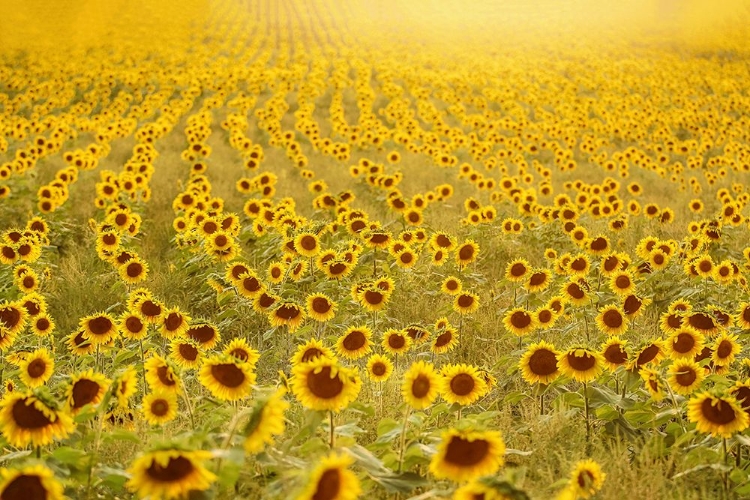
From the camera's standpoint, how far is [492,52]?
119ft

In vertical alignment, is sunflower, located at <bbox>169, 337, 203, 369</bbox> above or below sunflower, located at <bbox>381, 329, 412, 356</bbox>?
above

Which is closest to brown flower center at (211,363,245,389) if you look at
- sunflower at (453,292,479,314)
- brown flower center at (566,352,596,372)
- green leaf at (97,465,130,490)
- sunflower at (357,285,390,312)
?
green leaf at (97,465,130,490)

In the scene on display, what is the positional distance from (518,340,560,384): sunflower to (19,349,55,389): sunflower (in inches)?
102

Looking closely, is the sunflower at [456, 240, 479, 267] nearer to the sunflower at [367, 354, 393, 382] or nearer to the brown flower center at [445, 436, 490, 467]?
the sunflower at [367, 354, 393, 382]

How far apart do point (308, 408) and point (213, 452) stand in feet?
1.69

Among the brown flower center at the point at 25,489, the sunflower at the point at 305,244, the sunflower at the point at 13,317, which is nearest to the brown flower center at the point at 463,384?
the brown flower center at the point at 25,489

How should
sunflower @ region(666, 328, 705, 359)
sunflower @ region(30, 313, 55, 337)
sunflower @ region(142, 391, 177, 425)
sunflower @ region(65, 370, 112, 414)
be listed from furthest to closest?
sunflower @ region(30, 313, 55, 337), sunflower @ region(666, 328, 705, 359), sunflower @ region(142, 391, 177, 425), sunflower @ region(65, 370, 112, 414)

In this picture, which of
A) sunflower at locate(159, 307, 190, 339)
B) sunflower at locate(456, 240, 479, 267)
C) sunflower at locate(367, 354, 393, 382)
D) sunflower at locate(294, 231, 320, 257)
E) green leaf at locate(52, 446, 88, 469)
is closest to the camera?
green leaf at locate(52, 446, 88, 469)

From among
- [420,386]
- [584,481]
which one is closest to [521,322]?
[420,386]

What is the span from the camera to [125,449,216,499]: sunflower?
188cm

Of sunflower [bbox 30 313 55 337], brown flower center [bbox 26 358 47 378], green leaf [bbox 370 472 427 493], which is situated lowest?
sunflower [bbox 30 313 55 337]

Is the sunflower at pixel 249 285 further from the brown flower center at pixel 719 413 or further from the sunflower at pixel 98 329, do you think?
the brown flower center at pixel 719 413

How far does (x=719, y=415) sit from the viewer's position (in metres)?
2.57

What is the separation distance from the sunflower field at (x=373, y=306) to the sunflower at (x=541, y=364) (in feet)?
0.05
